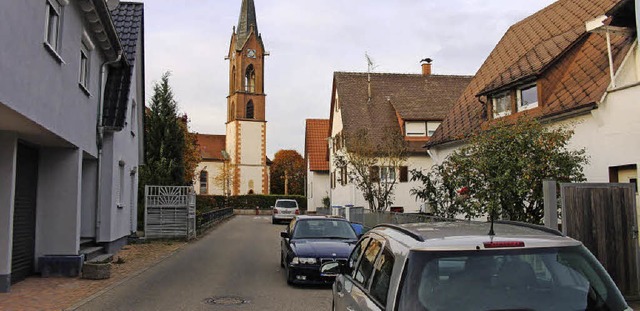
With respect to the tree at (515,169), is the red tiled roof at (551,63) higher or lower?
higher

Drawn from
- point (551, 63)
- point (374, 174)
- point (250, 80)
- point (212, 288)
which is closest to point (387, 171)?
point (374, 174)

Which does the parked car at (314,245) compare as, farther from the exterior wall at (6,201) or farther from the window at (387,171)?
the window at (387,171)

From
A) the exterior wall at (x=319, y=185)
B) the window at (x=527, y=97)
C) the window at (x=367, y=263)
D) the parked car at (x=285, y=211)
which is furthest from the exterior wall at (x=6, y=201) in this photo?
the exterior wall at (x=319, y=185)

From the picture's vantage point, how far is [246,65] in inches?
3024

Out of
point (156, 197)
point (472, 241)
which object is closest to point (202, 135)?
point (156, 197)

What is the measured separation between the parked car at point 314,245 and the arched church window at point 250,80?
65624 mm

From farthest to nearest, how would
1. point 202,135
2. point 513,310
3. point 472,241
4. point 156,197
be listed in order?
point 202,135 < point 156,197 < point 472,241 < point 513,310

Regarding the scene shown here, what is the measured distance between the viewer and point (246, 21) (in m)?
78.2

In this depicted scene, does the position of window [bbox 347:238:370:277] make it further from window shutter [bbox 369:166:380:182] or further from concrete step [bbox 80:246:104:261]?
window shutter [bbox 369:166:380:182]

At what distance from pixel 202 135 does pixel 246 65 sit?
63.1 ft

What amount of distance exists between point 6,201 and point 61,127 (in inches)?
69.2

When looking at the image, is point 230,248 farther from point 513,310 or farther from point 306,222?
point 513,310

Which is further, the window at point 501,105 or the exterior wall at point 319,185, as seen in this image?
the exterior wall at point 319,185

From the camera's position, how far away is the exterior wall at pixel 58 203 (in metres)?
12.2
